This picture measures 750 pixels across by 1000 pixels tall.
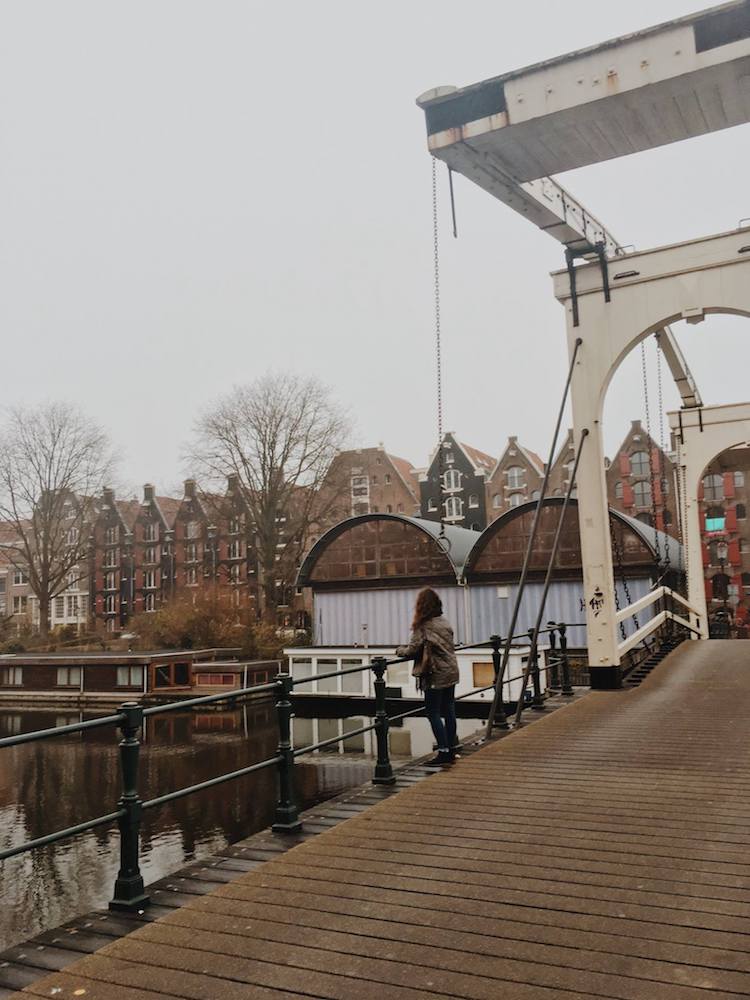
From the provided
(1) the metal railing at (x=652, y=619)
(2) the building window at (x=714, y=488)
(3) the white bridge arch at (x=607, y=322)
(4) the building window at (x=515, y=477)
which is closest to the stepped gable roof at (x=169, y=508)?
(4) the building window at (x=515, y=477)

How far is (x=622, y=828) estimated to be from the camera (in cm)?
456

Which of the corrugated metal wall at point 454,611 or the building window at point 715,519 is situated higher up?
the building window at point 715,519

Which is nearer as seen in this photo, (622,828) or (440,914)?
(440,914)

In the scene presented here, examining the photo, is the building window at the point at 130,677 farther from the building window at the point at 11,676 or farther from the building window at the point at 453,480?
the building window at the point at 453,480

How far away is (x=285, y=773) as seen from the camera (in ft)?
17.0

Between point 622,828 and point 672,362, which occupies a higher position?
point 672,362

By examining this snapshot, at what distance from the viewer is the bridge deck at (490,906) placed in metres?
2.89

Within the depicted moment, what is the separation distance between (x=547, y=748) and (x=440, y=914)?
363 centimetres

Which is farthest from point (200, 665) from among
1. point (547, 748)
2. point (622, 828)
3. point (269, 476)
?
point (622, 828)

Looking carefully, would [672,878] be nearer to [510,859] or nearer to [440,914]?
[510,859]

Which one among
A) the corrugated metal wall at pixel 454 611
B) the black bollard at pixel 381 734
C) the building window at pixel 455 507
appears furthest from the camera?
the building window at pixel 455 507

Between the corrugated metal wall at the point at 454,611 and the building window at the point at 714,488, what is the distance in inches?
850

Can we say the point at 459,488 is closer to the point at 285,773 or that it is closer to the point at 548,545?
the point at 548,545

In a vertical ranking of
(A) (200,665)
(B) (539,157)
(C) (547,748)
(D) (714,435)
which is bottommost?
(A) (200,665)
